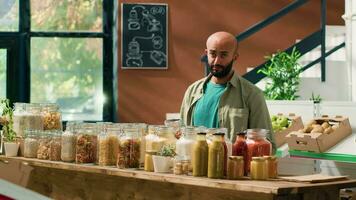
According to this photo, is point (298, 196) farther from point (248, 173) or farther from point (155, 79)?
point (155, 79)

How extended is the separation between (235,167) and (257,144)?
0.59 feet

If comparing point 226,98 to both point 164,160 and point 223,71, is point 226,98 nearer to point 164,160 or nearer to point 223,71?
point 223,71

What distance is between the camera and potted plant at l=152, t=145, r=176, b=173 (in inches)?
131

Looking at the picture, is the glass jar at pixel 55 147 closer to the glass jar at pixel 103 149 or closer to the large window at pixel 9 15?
the glass jar at pixel 103 149

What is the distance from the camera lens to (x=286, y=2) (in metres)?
8.71

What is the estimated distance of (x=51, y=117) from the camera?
4363 mm

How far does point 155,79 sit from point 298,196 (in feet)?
19.0

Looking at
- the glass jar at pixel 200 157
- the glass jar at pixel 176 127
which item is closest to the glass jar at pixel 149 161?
the glass jar at pixel 176 127

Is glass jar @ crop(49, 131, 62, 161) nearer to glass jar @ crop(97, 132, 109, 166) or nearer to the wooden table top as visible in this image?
the wooden table top

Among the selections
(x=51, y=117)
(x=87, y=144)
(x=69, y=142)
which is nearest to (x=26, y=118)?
(x=51, y=117)

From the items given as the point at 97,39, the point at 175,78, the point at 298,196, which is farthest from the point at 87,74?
the point at 298,196

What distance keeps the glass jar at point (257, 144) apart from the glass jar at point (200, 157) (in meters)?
Result: 0.19

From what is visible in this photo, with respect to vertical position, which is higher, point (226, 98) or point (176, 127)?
point (226, 98)

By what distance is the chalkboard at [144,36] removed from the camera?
8.57 m
